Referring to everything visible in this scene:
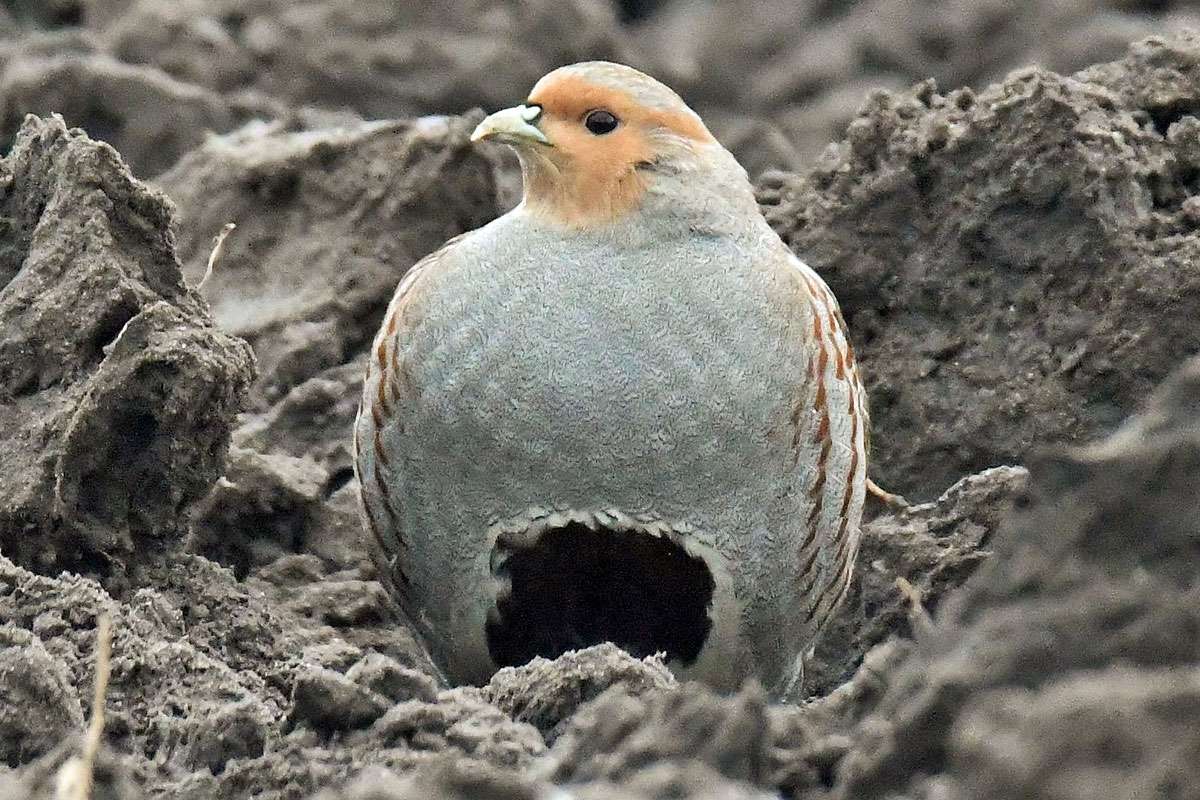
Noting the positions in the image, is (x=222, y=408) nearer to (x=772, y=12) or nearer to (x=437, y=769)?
(x=437, y=769)

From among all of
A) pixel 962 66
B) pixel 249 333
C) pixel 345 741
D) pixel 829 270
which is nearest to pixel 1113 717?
pixel 345 741

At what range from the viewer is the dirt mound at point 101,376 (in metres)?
4.66

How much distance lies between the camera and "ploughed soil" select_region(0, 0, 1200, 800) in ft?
9.36

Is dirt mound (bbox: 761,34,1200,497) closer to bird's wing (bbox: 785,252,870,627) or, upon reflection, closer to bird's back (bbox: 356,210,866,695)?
bird's wing (bbox: 785,252,870,627)

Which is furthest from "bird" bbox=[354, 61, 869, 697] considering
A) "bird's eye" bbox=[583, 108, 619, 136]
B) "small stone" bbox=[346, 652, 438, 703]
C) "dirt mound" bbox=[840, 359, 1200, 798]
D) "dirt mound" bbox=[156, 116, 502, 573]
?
"dirt mound" bbox=[840, 359, 1200, 798]

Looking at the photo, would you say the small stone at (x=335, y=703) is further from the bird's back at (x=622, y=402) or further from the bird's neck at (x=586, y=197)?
the bird's neck at (x=586, y=197)

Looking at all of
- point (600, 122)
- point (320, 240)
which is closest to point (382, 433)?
point (600, 122)

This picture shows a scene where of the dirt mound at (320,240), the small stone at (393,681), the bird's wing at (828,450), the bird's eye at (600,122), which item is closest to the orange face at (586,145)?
the bird's eye at (600,122)

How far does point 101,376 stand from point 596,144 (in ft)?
3.71

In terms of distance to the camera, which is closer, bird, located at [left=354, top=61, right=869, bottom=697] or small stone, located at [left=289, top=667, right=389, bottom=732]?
small stone, located at [left=289, top=667, right=389, bottom=732]

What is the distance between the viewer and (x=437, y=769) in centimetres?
287

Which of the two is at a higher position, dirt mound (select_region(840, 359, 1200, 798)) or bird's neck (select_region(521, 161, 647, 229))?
bird's neck (select_region(521, 161, 647, 229))

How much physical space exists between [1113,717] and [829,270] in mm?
3556

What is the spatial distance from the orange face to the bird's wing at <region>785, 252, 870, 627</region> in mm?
376
